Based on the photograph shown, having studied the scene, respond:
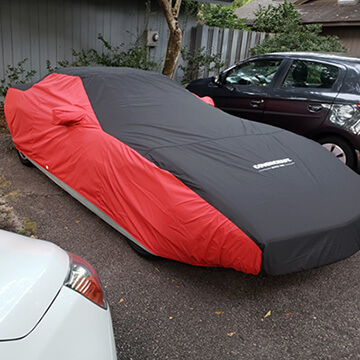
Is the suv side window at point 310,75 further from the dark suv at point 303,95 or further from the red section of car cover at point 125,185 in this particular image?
the red section of car cover at point 125,185

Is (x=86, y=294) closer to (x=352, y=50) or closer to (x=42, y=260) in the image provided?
(x=42, y=260)

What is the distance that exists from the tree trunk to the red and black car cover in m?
3.92

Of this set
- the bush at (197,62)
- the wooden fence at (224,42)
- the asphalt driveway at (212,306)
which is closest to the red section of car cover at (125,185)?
the asphalt driveway at (212,306)

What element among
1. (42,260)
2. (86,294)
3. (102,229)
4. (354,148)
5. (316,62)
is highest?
(316,62)

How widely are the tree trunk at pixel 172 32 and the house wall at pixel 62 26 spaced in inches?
52.4

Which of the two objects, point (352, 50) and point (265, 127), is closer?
point (265, 127)

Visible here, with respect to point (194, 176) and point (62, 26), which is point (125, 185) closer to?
point (194, 176)

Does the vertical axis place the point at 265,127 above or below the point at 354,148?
above

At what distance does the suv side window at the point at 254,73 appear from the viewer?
593 centimetres

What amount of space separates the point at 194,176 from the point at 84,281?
1334 millimetres

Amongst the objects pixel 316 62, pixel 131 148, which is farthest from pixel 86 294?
pixel 316 62

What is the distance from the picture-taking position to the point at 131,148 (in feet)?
10.3

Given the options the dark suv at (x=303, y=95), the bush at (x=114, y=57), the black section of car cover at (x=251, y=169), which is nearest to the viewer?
the black section of car cover at (x=251, y=169)

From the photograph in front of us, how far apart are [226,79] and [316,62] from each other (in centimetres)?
153
